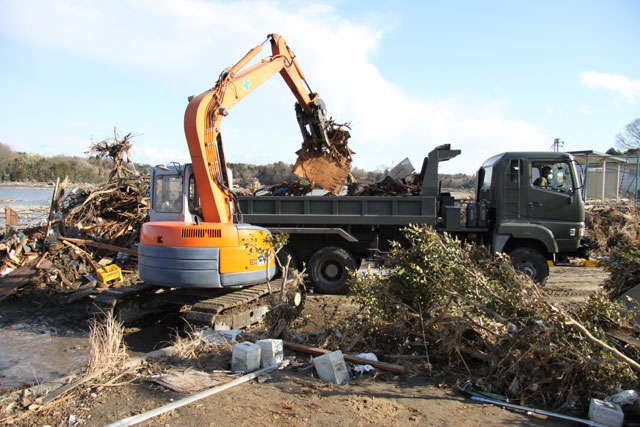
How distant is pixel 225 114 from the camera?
6.93 m

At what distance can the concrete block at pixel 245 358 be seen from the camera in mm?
4395

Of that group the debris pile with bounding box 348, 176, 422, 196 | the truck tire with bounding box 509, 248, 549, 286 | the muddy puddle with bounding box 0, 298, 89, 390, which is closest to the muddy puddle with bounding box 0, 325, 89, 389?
the muddy puddle with bounding box 0, 298, 89, 390

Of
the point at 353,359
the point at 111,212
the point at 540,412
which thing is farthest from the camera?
the point at 111,212

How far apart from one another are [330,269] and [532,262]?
153 inches

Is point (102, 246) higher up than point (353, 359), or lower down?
higher up

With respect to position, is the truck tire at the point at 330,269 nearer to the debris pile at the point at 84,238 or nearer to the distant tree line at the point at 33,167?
the debris pile at the point at 84,238

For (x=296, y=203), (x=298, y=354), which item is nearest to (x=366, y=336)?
(x=298, y=354)

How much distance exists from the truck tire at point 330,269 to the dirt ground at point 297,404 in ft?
13.6

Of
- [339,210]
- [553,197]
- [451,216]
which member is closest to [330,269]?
[339,210]

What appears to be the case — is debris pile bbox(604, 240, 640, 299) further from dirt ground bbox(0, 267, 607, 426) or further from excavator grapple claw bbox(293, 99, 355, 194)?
excavator grapple claw bbox(293, 99, 355, 194)

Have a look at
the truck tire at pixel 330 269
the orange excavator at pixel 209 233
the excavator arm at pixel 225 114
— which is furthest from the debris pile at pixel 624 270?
the excavator arm at pixel 225 114

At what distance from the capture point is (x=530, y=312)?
14.1 ft

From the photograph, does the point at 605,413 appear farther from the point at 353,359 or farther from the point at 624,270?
the point at 624,270

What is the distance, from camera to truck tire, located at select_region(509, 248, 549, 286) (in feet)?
27.4
